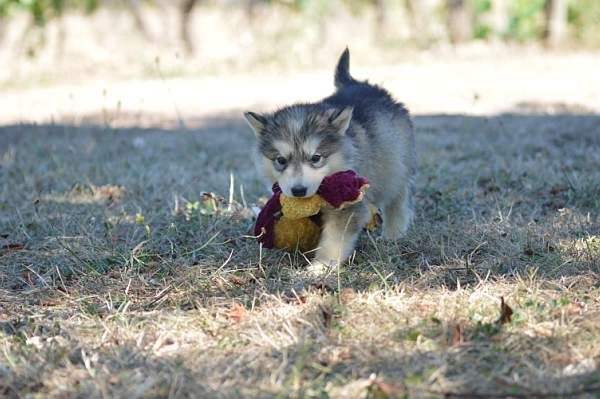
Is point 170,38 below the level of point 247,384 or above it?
above

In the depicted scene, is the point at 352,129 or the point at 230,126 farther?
the point at 230,126

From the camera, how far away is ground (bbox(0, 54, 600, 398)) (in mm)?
2959

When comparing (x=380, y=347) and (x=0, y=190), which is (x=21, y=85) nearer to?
(x=0, y=190)

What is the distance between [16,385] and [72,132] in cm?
621

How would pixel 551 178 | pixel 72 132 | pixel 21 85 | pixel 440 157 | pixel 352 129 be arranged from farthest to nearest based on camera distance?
pixel 21 85 < pixel 72 132 < pixel 440 157 < pixel 551 178 < pixel 352 129

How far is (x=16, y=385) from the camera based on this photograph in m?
2.96

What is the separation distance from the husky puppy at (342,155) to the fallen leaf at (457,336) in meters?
1.03

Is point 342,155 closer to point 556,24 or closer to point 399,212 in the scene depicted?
point 399,212

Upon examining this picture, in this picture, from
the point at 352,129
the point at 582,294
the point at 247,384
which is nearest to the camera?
the point at 247,384

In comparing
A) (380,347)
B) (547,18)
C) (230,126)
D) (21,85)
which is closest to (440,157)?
(230,126)

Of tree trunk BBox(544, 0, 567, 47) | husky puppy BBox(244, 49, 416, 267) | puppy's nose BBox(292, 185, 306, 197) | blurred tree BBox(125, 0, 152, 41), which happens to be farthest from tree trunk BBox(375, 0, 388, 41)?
puppy's nose BBox(292, 185, 306, 197)

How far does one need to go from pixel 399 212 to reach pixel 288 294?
1.48 meters

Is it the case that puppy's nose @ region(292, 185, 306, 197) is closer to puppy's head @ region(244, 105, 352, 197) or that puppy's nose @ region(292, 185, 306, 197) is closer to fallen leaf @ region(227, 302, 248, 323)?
puppy's head @ region(244, 105, 352, 197)

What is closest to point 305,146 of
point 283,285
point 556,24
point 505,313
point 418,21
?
point 283,285
